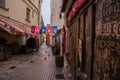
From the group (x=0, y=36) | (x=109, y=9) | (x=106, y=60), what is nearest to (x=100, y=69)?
(x=106, y=60)

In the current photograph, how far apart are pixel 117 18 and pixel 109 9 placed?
441 mm

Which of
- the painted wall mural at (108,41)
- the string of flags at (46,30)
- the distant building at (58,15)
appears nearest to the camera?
the painted wall mural at (108,41)

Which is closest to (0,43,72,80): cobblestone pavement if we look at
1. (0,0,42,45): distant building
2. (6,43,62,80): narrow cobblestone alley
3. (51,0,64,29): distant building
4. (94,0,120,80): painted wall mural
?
(6,43,62,80): narrow cobblestone alley

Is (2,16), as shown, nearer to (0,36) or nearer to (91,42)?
(0,36)

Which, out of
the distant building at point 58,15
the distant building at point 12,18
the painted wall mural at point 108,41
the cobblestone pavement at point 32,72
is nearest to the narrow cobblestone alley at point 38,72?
the cobblestone pavement at point 32,72

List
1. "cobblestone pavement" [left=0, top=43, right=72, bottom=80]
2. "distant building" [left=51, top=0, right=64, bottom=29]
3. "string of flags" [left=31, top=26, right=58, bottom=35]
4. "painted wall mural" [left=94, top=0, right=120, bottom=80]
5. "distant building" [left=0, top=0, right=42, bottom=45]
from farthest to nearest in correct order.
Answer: "string of flags" [left=31, top=26, right=58, bottom=35] → "distant building" [left=51, top=0, right=64, bottom=29] → "distant building" [left=0, top=0, right=42, bottom=45] → "cobblestone pavement" [left=0, top=43, right=72, bottom=80] → "painted wall mural" [left=94, top=0, right=120, bottom=80]

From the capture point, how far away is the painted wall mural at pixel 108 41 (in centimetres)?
285

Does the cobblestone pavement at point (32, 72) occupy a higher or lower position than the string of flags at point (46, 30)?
lower

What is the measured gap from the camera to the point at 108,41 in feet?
10.6

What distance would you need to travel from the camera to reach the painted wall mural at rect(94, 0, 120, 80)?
2854 millimetres

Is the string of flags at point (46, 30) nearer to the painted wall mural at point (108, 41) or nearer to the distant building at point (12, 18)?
the distant building at point (12, 18)

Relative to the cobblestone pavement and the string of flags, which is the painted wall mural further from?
the string of flags

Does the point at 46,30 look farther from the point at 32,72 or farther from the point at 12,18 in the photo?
the point at 32,72

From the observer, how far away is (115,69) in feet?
9.59
